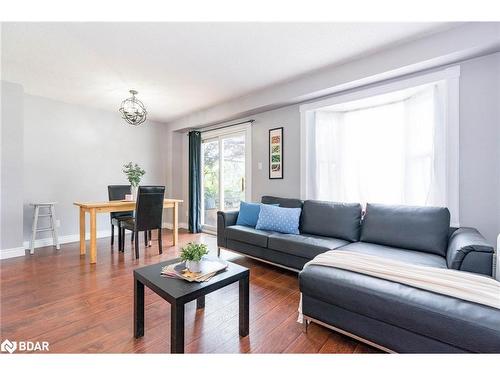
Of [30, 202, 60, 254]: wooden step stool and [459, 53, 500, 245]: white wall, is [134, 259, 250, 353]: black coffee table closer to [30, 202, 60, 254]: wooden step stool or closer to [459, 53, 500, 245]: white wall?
[459, 53, 500, 245]: white wall

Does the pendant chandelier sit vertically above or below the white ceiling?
below

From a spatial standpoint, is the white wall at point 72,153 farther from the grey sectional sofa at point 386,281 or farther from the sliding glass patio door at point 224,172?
the grey sectional sofa at point 386,281

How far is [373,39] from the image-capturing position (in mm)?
2268

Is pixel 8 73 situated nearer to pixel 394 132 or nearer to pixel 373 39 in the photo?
pixel 373 39

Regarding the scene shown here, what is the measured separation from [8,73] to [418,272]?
4.75 m

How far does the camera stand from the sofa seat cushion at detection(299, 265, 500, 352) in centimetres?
111

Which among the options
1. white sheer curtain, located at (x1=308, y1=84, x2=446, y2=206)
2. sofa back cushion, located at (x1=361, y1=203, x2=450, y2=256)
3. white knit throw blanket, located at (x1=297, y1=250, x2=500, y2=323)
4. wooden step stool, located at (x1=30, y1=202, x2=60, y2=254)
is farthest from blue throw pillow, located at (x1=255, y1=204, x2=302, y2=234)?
wooden step stool, located at (x1=30, y1=202, x2=60, y2=254)

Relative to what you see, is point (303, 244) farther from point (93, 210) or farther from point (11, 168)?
point (11, 168)

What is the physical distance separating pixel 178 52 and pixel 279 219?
215cm

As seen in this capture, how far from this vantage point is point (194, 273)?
1.57 m

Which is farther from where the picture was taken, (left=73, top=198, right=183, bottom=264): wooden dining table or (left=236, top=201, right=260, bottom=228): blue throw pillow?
(left=236, top=201, right=260, bottom=228): blue throw pillow

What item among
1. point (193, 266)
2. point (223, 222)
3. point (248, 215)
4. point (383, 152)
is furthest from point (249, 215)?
point (383, 152)

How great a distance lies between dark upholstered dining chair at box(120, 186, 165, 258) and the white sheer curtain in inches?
85.5
